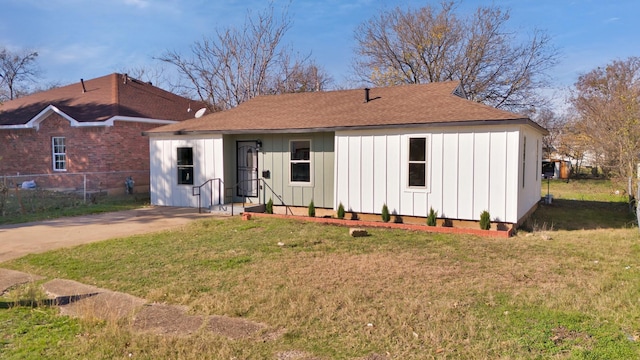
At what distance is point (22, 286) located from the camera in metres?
5.83

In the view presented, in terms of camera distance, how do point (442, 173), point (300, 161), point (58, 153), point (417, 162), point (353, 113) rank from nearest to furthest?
point (442, 173) < point (417, 162) < point (353, 113) < point (300, 161) < point (58, 153)

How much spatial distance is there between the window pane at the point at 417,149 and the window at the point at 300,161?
10.1ft

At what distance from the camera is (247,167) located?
44.5 feet

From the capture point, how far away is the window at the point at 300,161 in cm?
1255

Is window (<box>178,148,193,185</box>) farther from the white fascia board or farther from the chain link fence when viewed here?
the white fascia board

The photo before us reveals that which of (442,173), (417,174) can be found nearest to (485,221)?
(442,173)

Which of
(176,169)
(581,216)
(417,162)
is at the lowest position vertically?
(581,216)

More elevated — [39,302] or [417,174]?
[417,174]

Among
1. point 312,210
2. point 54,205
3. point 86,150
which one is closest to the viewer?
point 312,210

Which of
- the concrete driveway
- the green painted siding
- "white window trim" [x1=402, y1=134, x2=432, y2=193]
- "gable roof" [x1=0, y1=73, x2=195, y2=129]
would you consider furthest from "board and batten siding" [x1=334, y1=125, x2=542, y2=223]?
"gable roof" [x1=0, y1=73, x2=195, y2=129]

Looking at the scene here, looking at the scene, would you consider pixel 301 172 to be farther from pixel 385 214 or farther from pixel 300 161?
pixel 385 214

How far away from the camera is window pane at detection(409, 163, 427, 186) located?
420 inches

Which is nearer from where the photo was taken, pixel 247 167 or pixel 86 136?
pixel 247 167

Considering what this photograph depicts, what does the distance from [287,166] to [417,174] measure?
3.91 metres
